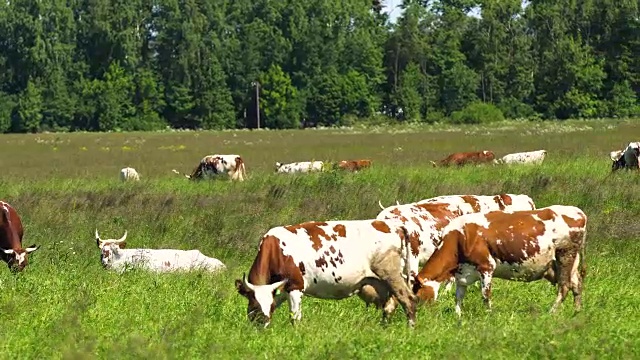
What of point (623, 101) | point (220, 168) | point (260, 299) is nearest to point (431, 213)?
point (260, 299)

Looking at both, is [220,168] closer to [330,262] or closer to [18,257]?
[18,257]

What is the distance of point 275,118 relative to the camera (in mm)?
99750

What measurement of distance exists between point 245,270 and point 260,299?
540cm

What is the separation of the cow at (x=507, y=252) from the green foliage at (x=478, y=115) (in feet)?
242

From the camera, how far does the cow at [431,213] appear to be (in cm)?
1445

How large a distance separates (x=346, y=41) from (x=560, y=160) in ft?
258

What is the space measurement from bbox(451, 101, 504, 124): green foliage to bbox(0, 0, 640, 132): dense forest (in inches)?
290

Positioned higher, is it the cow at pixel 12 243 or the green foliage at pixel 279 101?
the cow at pixel 12 243

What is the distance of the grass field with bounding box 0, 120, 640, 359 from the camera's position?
9531mm

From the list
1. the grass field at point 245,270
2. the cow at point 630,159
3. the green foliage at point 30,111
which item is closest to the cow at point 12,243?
the grass field at point 245,270

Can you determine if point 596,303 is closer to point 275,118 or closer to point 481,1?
point 275,118

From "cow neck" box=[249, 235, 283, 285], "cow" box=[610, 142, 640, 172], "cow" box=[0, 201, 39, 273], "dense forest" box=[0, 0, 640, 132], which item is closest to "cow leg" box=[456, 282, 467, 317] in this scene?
"cow neck" box=[249, 235, 283, 285]

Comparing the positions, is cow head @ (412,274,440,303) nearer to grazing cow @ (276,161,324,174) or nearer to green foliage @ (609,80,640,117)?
grazing cow @ (276,161,324,174)

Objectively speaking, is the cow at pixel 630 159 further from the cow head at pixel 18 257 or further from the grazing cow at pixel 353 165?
the cow head at pixel 18 257
